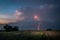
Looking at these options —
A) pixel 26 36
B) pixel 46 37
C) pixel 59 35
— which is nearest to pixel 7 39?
pixel 26 36

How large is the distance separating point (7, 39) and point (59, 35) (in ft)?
42.8

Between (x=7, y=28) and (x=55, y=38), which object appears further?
(x=7, y=28)

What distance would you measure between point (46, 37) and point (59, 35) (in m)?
3.89

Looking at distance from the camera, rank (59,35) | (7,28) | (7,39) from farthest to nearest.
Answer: (7,28) < (59,35) < (7,39)

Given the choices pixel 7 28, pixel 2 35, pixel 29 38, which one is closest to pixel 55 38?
pixel 29 38

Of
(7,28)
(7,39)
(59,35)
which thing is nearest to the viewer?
(7,39)

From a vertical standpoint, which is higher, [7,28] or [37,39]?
[7,28]

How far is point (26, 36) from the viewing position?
3862cm

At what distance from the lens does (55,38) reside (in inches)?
1519

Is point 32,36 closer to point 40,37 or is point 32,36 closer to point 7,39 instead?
point 40,37

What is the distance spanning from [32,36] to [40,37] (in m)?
1.93

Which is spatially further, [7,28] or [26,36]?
[7,28]

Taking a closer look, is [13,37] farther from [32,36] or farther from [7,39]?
[32,36]

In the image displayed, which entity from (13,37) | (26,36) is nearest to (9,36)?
(13,37)
